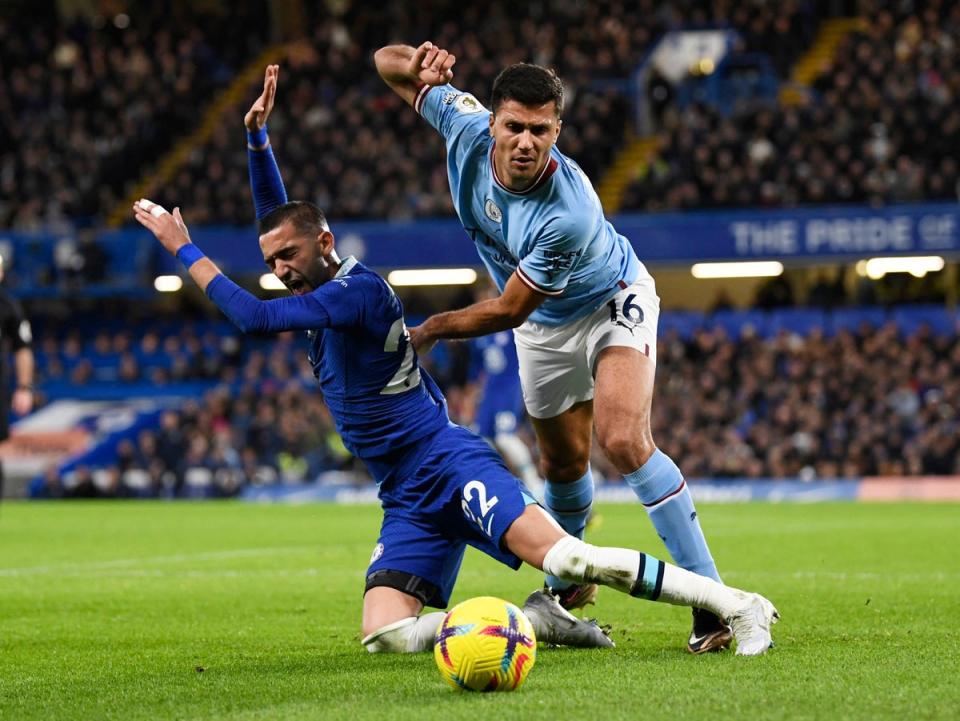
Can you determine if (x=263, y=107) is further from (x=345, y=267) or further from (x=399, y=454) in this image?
(x=399, y=454)

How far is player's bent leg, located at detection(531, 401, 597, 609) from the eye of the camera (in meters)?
6.91

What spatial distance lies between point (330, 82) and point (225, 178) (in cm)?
359

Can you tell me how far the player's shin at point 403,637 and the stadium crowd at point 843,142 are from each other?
62.4 ft

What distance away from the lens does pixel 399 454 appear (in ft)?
20.9

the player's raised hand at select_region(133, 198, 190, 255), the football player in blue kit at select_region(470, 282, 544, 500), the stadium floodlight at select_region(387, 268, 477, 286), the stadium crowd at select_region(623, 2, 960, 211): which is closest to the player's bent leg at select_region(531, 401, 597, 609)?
the player's raised hand at select_region(133, 198, 190, 255)

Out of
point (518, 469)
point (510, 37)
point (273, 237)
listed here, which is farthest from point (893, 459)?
point (273, 237)

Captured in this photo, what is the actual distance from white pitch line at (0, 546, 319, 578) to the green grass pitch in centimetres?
3

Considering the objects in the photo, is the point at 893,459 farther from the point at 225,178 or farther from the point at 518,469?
the point at 225,178

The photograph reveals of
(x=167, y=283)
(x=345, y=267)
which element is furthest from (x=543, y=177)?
(x=167, y=283)

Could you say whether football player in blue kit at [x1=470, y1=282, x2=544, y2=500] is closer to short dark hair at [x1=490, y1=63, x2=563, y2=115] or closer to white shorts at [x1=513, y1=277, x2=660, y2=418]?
white shorts at [x1=513, y1=277, x2=660, y2=418]

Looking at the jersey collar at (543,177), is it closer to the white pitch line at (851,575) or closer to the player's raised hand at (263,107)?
the player's raised hand at (263,107)

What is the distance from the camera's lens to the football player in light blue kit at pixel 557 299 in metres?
6.10

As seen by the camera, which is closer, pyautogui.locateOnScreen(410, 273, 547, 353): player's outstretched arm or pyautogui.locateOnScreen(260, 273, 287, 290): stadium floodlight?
pyautogui.locateOnScreen(410, 273, 547, 353): player's outstretched arm

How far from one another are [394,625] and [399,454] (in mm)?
729
